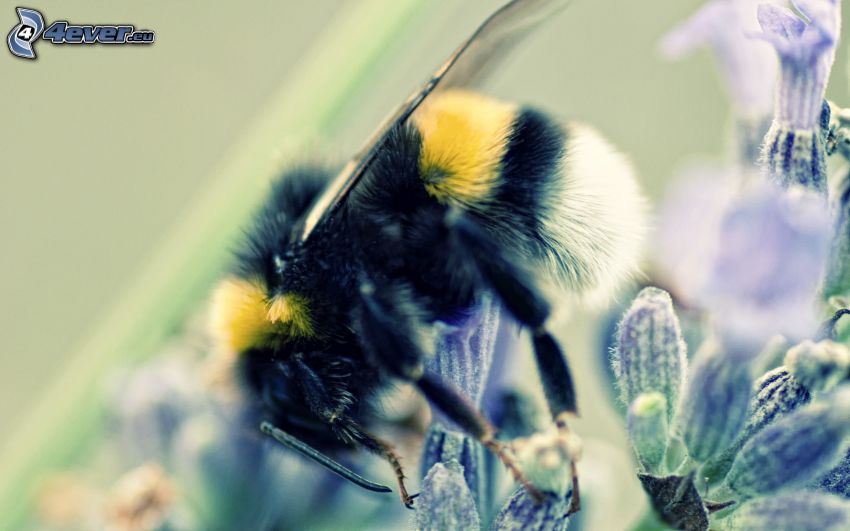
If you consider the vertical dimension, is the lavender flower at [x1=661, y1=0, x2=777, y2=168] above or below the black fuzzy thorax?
above

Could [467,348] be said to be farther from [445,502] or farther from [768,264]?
[768,264]

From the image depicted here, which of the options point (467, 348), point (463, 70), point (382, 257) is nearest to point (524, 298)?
point (467, 348)

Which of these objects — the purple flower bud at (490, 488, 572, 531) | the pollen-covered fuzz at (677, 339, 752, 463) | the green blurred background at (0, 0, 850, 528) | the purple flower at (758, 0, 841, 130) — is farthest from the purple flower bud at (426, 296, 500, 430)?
the green blurred background at (0, 0, 850, 528)

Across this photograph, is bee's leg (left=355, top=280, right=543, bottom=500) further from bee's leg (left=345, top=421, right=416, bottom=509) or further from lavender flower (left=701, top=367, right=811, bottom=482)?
lavender flower (left=701, top=367, right=811, bottom=482)

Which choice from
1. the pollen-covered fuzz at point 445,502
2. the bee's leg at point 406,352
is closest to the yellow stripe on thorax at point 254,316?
the bee's leg at point 406,352

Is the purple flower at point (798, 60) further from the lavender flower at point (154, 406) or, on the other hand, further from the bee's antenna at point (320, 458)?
the lavender flower at point (154, 406)

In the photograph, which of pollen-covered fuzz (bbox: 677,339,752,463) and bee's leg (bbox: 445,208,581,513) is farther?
bee's leg (bbox: 445,208,581,513)
